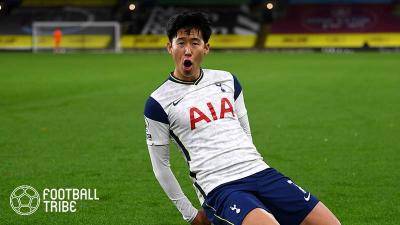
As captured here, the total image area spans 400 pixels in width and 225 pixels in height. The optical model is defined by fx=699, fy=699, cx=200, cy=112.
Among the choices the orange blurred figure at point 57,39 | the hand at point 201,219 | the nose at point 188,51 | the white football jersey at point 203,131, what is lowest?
the orange blurred figure at point 57,39

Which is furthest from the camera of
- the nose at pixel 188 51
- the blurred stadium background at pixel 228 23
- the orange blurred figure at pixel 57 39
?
the blurred stadium background at pixel 228 23

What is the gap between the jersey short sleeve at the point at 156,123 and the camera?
4.78 meters

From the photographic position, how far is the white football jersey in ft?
15.1

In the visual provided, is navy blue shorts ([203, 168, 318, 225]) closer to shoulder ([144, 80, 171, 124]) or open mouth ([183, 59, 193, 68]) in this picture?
shoulder ([144, 80, 171, 124])

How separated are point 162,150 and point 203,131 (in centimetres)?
33

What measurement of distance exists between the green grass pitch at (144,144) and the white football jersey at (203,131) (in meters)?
2.04

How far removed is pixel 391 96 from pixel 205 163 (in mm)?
14240

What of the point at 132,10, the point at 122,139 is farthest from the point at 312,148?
the point at 132,10

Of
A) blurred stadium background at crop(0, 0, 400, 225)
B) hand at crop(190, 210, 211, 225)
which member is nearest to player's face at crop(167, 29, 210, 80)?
hand at crop(190, 210, 211, 225)

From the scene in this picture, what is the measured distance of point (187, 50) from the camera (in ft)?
15.5

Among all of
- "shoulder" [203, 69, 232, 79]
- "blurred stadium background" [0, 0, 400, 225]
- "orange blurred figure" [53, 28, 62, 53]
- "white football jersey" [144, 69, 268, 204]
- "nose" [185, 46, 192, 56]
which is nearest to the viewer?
"white football jersey" [144, 69, 268, 204]

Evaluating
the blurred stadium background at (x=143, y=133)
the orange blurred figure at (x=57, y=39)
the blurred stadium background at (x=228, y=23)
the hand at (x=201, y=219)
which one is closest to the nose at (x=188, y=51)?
the hand at (x=201, y=219)

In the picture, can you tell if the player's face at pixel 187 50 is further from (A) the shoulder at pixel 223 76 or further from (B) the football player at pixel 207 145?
(A) the shoulder at pixel 223 76

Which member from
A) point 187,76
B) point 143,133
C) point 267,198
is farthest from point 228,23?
point 267,198
